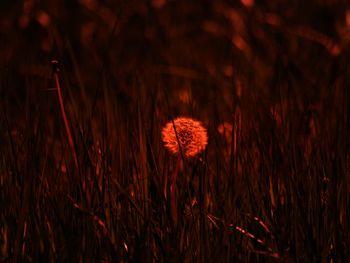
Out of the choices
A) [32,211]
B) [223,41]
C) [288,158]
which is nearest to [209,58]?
[223,41]

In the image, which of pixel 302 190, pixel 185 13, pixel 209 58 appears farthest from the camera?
pixel 185 13

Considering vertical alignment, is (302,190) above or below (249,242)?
above

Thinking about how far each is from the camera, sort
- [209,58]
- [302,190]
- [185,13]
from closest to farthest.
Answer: [302,190] → [209,58] → [185,13]

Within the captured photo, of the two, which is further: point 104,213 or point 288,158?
point 288,158

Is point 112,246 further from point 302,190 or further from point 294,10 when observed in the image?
point 294,10

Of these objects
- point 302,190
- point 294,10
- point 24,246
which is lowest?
point 24,246

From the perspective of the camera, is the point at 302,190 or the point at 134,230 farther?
the point at 302,190

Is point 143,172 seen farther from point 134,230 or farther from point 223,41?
point 223,41

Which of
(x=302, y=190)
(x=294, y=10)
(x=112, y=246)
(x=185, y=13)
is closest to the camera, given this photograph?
(x=112, y=246)

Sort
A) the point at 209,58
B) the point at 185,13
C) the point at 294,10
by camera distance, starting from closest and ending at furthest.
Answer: the point at 209,58, the point at 294,10, the point at 185,13

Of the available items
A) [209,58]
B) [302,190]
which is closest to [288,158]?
[302,190]
